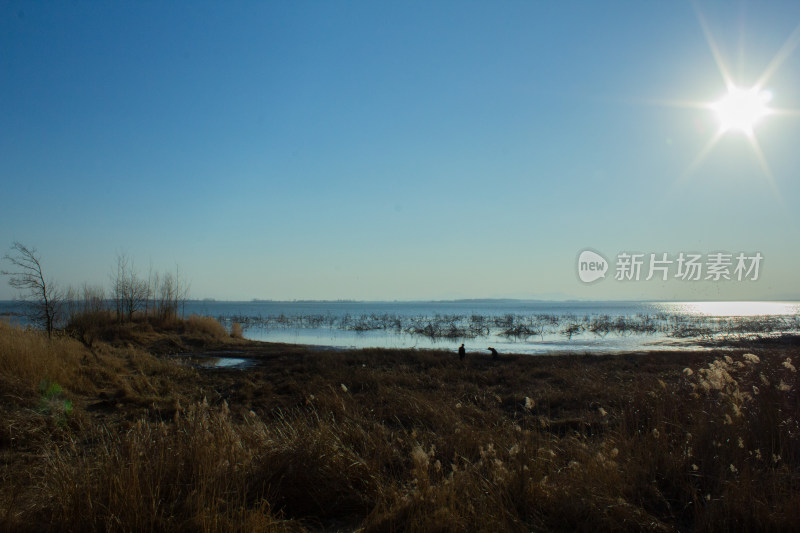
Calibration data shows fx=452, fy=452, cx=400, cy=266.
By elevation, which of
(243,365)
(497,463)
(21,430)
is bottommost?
(243,365)

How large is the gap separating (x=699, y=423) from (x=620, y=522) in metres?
2.43

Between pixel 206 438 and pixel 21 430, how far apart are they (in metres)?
3.93

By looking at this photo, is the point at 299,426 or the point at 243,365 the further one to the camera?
the point at 243,365

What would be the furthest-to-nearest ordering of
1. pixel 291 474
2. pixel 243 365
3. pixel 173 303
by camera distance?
pixel 173 303
pixel 243 365
pixel 291 474

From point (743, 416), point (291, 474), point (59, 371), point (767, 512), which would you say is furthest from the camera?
point (59, 371)

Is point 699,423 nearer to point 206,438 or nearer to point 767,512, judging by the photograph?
point 767,512

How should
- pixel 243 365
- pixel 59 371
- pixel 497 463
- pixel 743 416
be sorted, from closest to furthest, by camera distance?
pixel 497 463, pixel 743 416, pixel 59 371, pixel 243 365

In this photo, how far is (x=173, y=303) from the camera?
3338 centimetres

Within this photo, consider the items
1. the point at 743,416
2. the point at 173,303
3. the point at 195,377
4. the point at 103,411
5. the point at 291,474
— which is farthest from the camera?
the point at 173,303

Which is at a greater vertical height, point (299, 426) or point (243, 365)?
point (299, 426)

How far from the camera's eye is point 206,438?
4453 millimetres

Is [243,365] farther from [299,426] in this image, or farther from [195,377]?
[299,426]

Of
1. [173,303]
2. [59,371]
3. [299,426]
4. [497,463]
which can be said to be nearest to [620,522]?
[497,463]

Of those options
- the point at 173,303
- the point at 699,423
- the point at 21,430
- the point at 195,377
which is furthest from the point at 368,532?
the point at 173,303
